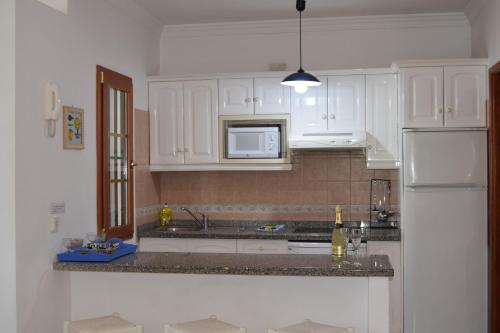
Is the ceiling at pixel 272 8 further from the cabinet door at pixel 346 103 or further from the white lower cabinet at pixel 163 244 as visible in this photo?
the white lower cabinet at pixel 163 244

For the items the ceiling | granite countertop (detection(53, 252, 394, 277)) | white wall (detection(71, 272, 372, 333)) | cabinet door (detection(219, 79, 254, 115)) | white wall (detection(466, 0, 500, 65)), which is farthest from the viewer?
cabinet door (detection(219, 79, 254, 115))

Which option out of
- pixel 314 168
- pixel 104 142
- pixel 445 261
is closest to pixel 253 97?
pixel 314 168

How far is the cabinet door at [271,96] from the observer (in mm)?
5473

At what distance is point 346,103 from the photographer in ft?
17.6

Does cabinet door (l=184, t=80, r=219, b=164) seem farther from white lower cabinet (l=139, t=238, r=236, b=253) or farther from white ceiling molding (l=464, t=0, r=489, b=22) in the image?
white ceiling molding (l=464, t=0, r=489, b=22)

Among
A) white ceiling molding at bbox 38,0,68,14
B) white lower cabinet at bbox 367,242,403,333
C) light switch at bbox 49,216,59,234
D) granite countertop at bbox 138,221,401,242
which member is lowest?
white lower cabinet at bbox 367,242,403,333

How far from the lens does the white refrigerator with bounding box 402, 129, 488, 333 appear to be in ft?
16.2

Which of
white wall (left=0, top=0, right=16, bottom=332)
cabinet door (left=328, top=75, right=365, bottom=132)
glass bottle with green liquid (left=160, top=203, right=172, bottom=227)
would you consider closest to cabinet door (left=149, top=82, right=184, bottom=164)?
glass bottle with green liquid (left=160, top=203, right=172, bottom=227)

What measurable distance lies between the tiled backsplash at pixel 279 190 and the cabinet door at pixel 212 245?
0.52 m

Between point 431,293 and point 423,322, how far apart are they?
24cm

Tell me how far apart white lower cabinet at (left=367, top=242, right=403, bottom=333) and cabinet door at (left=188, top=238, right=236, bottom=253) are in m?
1.16

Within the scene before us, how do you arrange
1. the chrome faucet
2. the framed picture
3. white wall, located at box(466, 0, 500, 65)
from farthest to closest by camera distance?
1. the chrome faucet
2. white wall, located at box(466, 0, 500, 65)
3. the framed picture

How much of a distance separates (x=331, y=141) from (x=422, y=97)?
2.68ft

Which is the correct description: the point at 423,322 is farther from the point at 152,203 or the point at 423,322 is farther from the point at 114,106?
the point at 114,106
